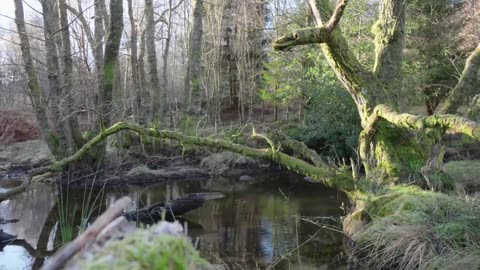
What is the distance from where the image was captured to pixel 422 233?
597cm

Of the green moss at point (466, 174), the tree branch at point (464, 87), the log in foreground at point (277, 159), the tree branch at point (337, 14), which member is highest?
the tree branch at point (337, 14)

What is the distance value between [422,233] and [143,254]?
6059mm

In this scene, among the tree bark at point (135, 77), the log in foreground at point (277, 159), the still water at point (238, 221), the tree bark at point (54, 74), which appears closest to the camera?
the still water at point (238, 221)

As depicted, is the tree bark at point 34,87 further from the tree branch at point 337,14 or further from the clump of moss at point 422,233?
the clump of moss at point 422,233

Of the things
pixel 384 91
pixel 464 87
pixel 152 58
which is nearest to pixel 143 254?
pixel 384 91

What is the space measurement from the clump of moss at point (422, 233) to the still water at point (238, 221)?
59 centimetres

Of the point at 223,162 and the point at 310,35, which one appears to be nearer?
the point at 310,35

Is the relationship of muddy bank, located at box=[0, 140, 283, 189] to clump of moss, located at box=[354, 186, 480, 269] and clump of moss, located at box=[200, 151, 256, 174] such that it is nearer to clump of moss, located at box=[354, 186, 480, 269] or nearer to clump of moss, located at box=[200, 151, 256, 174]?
clump of moss, located at box=[200, 151, 256, 174]

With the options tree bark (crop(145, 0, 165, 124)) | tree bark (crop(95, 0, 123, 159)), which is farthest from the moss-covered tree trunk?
tree bark (crop(145, 0, 165, 124))

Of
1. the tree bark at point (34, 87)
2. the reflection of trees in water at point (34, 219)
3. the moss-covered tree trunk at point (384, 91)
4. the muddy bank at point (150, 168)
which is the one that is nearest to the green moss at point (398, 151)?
the moss-covered tree trunk at point (384, 91)

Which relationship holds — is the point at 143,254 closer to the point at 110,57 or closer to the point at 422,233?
the point at 422,233

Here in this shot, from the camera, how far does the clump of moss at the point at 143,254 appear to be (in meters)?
0.47

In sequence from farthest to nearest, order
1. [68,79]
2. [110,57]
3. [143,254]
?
[110,57] < [68,79] < [143,254]

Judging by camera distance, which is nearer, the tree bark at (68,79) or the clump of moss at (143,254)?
the clump of moss at (143,254)
